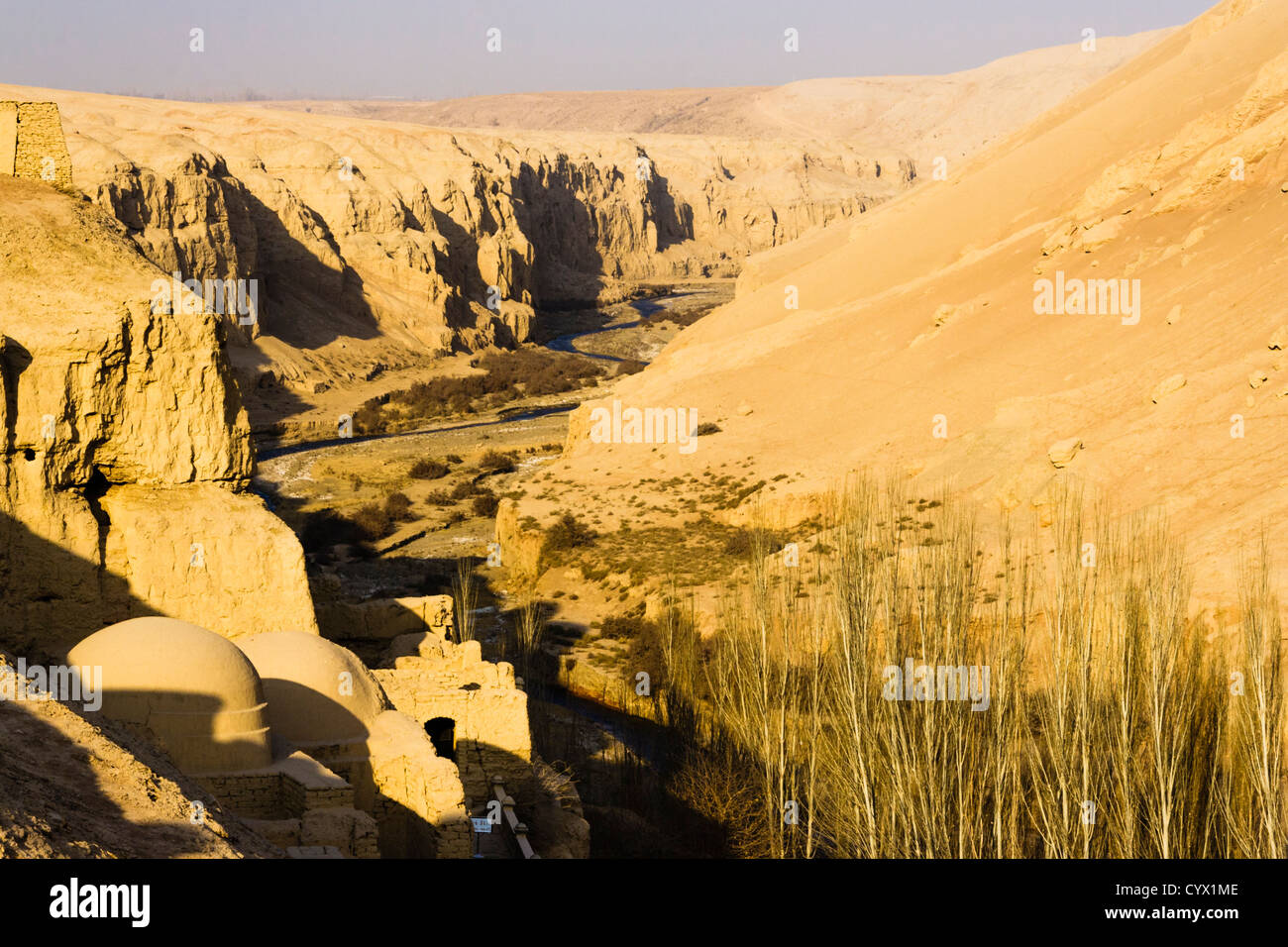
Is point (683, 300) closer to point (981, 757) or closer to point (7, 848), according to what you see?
point (981, 757)

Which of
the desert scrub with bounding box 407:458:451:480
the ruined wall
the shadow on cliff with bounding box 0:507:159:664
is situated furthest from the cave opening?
the desert scrub with bounding box 407:458:451:480

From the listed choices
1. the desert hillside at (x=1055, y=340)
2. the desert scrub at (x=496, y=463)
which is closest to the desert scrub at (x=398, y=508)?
the desert scrub at (x=496, y=463)

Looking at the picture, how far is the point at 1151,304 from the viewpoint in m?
32.5

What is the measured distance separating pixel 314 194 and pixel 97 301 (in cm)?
5625

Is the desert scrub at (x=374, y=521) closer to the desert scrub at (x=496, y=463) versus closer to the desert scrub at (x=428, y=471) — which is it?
the desert scrub at (x=428, y=471)

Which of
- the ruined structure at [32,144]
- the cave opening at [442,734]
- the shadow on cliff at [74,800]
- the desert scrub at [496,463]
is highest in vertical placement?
the ruined structure at [32,144]

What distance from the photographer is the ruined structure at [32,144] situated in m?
19.5

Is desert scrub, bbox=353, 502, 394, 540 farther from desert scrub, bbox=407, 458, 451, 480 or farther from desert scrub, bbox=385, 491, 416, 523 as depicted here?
desert scrub, bbox=407, 458, 451, 480

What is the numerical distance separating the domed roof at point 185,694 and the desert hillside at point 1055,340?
13028 mm

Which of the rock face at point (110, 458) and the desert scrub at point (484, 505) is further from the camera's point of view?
the desert scrub at point (484, 505)

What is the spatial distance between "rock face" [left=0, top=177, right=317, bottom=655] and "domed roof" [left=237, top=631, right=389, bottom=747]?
94.8 inches

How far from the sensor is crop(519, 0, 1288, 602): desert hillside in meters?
25.2
